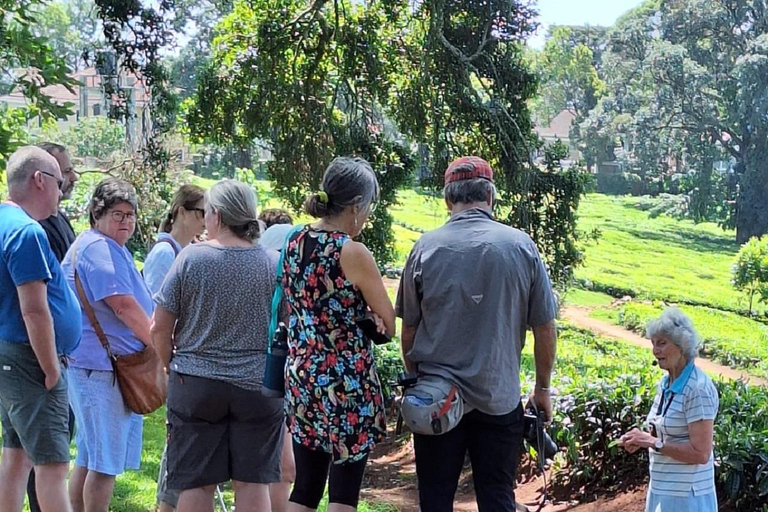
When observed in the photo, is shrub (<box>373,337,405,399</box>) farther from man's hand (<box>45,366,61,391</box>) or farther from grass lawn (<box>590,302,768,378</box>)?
grass lawn (<box>590,302,768,378</box>)

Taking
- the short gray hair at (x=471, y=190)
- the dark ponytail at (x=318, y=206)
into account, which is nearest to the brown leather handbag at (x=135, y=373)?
the dark ponytail at (x=318, y=206)

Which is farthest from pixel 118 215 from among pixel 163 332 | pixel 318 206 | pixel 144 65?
pixel 144 65

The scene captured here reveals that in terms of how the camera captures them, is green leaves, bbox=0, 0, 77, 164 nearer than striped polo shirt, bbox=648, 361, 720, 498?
No

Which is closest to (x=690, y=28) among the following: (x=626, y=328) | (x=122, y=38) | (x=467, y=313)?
(x=626, y=328)

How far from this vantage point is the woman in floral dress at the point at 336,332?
2.83m

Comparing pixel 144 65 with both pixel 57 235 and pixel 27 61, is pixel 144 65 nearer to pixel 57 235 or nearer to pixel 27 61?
pixel 27 61

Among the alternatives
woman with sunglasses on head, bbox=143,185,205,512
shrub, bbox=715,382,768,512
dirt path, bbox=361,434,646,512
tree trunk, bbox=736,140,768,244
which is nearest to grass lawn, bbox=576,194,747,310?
tree trunk, bbox=736,140,768,244

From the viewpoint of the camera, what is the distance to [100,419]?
11.0 ft

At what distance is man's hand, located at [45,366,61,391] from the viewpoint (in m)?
3.06

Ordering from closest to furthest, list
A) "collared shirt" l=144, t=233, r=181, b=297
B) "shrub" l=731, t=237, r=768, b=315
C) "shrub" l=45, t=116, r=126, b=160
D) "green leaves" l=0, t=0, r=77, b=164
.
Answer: "collared shirt" l=144, t=233, r=181, b=297 → "green leaves" l=0, t=0, r=77, b=164 → "shrub" l=731, t=237, r=768, b=315 → "shrub" l=45, t=116, r=126, b=160

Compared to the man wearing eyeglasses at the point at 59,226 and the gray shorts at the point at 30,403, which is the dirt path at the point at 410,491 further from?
the gray shorts at the point at 30,403

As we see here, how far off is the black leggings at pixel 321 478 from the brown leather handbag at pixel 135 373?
752mm

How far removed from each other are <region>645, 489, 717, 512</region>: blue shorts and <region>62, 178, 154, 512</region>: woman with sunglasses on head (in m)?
2.05

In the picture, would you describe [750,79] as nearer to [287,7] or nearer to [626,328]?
[626,328]
